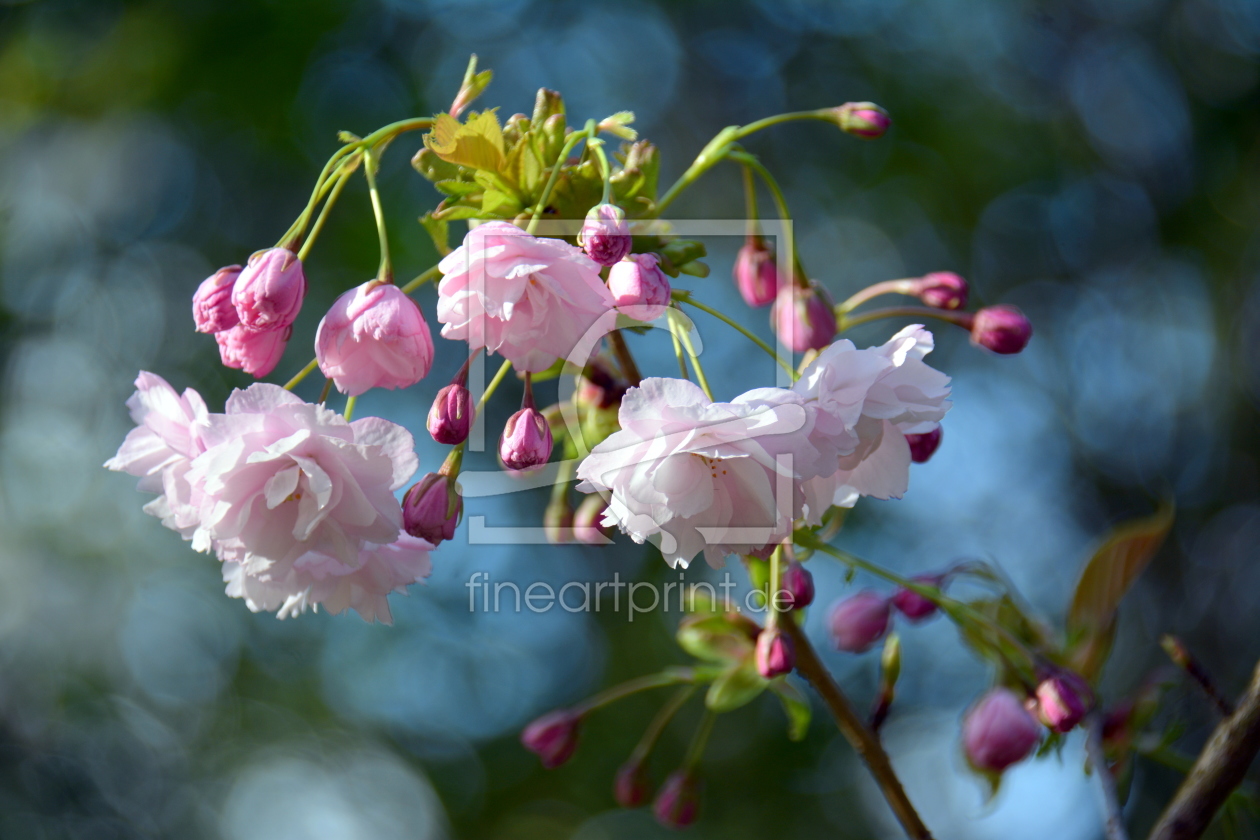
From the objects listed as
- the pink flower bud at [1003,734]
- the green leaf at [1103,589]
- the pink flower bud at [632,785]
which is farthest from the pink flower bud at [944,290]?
the pink flower bud at [632,785]

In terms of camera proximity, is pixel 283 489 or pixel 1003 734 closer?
pixel 283 489

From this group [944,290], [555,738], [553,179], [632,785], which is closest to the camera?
[553,179]

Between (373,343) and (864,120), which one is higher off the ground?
(864,120)

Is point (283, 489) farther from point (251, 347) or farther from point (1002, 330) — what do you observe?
point (1002, 330)

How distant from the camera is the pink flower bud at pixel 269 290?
2.94ft

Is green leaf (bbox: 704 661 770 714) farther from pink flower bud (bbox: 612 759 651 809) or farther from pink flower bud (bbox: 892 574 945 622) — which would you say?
pink flower bud (bbox: 612 759 651 809)

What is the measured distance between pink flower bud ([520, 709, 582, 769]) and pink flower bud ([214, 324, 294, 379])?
2.83 feet

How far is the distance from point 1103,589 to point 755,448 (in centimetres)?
87

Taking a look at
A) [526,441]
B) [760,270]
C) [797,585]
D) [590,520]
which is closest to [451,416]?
[526,441]

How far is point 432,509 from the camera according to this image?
3.05 feet

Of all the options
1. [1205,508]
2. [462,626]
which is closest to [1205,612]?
[1205,508]

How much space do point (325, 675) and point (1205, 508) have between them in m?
5.53

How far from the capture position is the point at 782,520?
0.85 meters

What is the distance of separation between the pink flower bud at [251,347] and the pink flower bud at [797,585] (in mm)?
633
